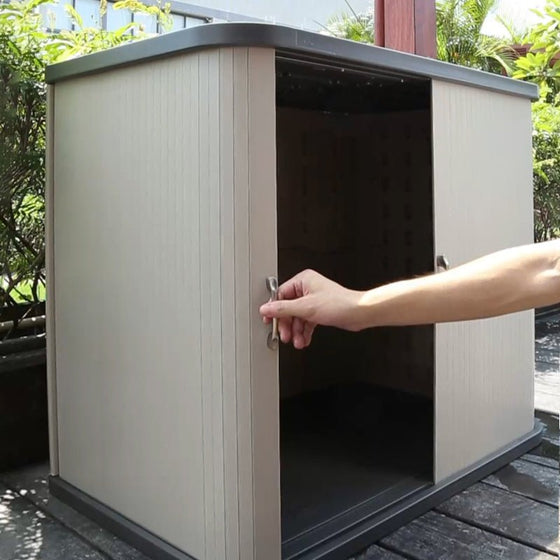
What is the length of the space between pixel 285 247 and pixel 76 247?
1.50 metres

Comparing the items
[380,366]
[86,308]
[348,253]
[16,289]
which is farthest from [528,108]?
[16,289]

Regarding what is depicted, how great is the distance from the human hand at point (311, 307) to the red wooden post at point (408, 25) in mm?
2336

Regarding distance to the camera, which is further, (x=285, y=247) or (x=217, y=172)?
(x=285, y=247)

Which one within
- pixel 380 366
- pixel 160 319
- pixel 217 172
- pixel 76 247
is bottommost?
pixel 380 366

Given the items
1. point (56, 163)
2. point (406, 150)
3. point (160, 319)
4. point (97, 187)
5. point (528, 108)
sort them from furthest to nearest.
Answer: point (406, 150), point (528, 108), point (56, 163), point (97, 187), point (160, 319)

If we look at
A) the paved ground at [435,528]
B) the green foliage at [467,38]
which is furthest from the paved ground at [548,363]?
the green foliage at [467,38]

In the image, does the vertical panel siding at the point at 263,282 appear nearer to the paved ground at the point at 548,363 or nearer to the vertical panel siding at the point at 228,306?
the vertical panel siding at the point at 228,306

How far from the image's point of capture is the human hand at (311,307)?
53.8 inches

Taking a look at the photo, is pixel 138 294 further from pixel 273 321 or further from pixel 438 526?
pixel 438 526

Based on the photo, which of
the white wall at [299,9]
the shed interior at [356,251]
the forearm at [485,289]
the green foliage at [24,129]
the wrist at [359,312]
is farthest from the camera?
the white wall at [299,9]

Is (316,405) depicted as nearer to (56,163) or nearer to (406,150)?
(406,150)

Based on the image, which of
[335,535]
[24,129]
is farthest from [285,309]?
[24,129]

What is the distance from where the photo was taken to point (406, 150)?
3.67 metres

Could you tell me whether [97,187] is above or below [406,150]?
below
